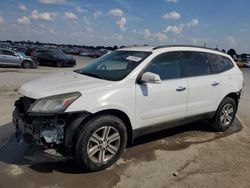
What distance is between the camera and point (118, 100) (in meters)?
4.36

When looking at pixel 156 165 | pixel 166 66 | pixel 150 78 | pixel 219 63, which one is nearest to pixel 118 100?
pixel 150 78

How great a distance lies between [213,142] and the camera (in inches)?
231

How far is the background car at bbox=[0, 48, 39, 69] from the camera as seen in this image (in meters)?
22.0

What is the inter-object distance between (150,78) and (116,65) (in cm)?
88

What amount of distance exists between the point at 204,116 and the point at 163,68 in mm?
1516

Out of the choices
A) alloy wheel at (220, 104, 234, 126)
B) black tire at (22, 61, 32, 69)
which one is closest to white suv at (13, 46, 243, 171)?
alloy wheel at (220, 104, 234, 126)

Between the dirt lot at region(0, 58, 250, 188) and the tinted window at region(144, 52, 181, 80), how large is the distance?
131 cm

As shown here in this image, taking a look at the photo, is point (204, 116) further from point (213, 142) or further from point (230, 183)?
point (230, 183)

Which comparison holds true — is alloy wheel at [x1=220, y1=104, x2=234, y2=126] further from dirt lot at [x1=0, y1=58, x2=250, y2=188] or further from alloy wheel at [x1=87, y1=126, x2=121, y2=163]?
alloy wheel at [x1=87, y1=126, x2=121, y2=163]

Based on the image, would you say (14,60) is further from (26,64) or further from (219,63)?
(219,63)

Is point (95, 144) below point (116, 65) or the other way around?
below

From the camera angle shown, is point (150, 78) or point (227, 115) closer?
point (150, 78)

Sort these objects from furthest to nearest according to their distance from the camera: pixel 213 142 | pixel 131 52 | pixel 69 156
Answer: pixel 213 142 < pixel 131 52 < pixel 69 156

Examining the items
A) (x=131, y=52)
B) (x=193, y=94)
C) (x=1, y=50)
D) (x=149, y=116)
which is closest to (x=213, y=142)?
(x=193, y=94)
